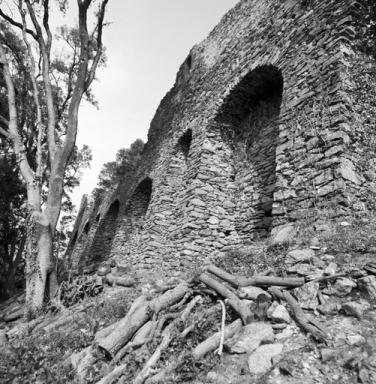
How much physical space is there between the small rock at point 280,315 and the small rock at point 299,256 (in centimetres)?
82

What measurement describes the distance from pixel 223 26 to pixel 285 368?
32.5ft

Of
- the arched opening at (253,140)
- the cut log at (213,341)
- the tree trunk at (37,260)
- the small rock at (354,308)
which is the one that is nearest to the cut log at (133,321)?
the cut log at (213,341)

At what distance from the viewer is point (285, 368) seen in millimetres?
1904

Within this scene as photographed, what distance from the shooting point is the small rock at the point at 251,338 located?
224 centimetres

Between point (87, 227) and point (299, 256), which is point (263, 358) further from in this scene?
point (87, 227)

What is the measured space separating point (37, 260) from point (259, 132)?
19.6ft

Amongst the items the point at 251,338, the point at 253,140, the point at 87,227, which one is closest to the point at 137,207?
the point at 253,140

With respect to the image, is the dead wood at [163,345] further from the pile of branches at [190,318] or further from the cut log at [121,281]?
the cut log at [121,281]

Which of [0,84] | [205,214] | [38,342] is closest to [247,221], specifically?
[205,214]

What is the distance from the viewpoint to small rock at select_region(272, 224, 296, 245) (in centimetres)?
396

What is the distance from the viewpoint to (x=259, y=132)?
7574mm

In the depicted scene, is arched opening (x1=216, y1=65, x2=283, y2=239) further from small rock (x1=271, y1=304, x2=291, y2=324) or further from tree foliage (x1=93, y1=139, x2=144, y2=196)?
tree foliage (x1=93, y1=139, x2=144, y2=196)

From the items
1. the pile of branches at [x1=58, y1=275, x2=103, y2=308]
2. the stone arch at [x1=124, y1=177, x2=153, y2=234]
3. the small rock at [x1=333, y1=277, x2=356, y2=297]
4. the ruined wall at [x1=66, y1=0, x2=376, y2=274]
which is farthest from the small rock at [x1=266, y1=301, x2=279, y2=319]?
the stone arch at [x1=124, y1=177, x2=153, y2=234]

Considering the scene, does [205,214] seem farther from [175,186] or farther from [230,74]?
[230,74]
